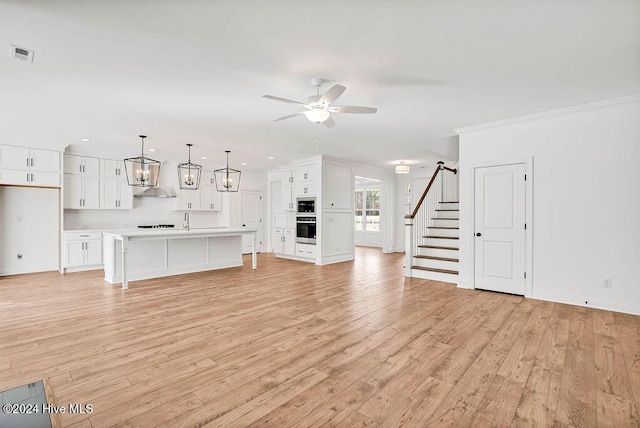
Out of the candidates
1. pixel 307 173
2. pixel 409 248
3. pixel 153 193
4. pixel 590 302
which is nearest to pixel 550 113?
pixel 590 302

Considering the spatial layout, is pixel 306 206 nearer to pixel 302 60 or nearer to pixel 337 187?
pixel 337 187

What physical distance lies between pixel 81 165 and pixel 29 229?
166cm

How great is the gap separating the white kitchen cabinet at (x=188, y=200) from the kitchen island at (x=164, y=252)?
8.05 ft

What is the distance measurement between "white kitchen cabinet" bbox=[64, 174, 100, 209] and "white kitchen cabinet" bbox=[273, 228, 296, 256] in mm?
4460

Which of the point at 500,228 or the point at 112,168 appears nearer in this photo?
the point at 500,228

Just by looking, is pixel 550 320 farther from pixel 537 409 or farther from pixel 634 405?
pixel 537 409

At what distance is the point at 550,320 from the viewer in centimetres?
348

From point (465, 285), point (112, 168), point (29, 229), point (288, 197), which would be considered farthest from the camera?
point (288, 197)

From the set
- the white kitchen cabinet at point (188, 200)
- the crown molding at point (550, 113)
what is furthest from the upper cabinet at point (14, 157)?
the crown molding at point (550, 113)

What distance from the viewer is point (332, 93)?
9.39ft

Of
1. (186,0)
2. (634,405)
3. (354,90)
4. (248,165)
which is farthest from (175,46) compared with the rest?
(248,165)

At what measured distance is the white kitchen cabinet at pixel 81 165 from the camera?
6676 mm

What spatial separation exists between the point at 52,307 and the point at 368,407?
4344 millimetres

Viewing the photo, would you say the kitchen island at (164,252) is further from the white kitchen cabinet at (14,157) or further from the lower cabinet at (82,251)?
the white kitchen cabinet at (14,157)
